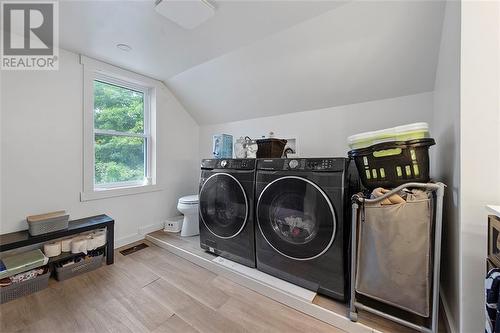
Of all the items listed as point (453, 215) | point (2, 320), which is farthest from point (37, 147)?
point (453, 215)

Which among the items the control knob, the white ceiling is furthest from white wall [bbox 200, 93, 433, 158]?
the control knob

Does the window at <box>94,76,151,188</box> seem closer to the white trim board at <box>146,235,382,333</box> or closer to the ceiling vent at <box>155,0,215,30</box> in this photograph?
the white trim board at <box>146,235,382,333</box>

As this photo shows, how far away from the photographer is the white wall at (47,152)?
5.35 feet

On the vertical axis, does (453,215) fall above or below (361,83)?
below

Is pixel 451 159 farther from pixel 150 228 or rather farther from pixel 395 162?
pixel 150 228

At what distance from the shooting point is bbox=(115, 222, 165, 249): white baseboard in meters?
2.30

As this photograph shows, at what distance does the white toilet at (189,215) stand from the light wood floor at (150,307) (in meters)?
0.66

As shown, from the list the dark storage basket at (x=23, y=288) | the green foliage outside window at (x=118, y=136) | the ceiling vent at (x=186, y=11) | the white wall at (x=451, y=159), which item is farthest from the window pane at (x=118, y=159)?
the white wall at (x=451, y=159)

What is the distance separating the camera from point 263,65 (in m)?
1.94

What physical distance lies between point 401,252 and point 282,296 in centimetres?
83

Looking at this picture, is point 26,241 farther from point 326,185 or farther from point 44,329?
point 326,185

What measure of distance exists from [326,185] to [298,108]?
121cm

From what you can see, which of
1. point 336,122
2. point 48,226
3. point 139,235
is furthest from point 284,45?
point 139,235

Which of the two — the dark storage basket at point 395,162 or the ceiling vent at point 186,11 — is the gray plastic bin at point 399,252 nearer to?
the dark storage basket at point 395,162
